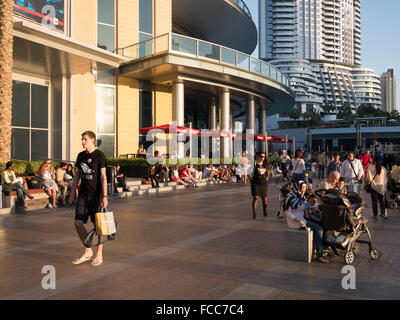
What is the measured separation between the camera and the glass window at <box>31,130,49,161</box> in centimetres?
2038

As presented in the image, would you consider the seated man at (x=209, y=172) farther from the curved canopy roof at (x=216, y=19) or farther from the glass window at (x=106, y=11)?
the curved canopy roof at (x=216, y=19)

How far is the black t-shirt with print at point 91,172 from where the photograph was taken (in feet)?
19.3

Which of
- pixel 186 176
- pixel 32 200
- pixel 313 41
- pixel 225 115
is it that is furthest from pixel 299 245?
pixel 313 41

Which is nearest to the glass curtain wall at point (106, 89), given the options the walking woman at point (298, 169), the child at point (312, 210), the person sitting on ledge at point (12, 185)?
the person sitting on ledge at point (12, 185)

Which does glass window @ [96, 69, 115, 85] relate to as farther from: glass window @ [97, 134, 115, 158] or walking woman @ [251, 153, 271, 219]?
walking woman @ [251, 153, 271, 219]

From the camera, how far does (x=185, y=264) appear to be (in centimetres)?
587

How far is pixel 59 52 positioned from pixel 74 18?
5.02 metres

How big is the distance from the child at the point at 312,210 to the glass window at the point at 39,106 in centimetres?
1716

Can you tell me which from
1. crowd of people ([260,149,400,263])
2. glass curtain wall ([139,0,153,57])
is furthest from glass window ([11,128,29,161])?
crowd of people ([260,149,400,263])

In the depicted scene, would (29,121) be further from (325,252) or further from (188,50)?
(325,252)
